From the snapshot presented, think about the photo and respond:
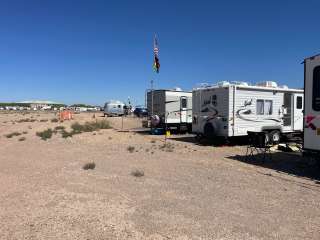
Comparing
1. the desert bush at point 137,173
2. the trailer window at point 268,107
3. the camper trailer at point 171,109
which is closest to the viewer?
the desert bush at point 137,173

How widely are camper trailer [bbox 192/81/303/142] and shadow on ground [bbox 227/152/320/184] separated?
2.84 meters

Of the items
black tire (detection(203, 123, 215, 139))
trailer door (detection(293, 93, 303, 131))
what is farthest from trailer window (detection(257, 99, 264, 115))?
black tire (detection(203, 123, 215, 139))

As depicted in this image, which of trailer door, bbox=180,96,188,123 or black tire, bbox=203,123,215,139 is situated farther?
trailer door, bbox=180,96,188,123

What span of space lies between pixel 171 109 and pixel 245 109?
7.20 meters

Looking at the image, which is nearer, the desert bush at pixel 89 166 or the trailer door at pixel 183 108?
the desert bush at pixel 89 166

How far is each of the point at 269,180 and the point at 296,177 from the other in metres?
0.91

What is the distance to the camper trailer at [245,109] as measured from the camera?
14.7 metres

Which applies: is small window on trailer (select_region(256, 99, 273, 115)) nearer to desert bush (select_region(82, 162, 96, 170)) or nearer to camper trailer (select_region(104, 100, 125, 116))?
desert bush (select_region(82, 162, 96, 170))

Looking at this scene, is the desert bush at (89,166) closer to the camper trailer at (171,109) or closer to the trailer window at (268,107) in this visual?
the trailer window at (268,107)

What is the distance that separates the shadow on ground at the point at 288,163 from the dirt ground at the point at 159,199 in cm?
3

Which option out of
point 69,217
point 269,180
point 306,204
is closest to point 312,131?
point 269,180

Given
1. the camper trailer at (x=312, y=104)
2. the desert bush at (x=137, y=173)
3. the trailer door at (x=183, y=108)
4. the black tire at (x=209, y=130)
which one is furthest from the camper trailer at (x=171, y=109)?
the camper trailer at (x=312, y=104)

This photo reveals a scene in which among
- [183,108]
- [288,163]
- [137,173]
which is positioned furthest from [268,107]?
[137,173]

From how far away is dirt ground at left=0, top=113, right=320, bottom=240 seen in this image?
15.3ft
